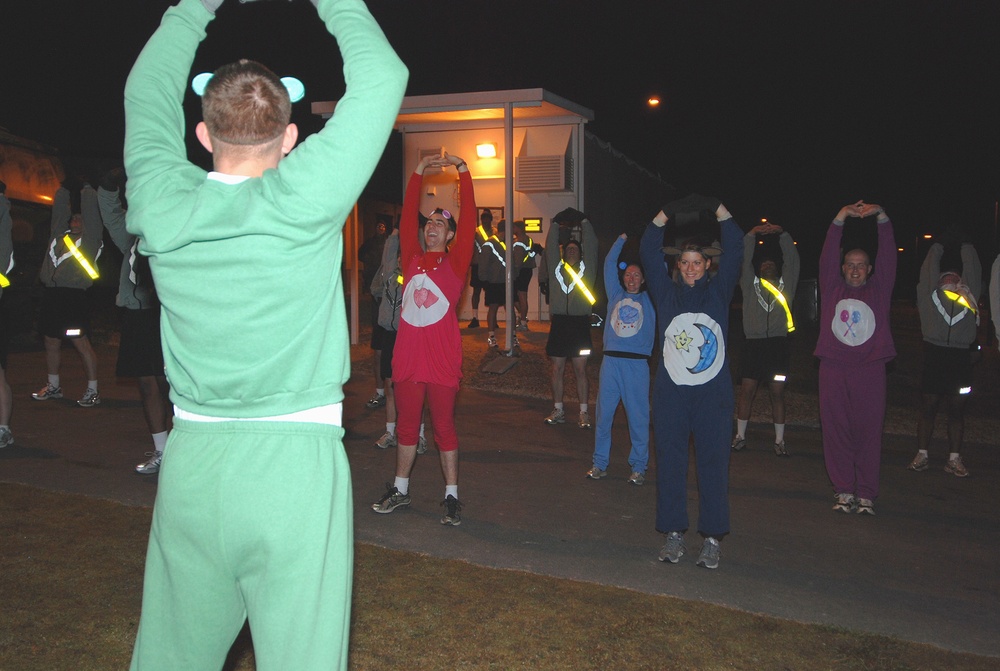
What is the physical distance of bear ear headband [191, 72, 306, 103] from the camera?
1963 millimetres

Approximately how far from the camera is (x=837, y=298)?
7.06 meters

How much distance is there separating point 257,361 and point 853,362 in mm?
6228

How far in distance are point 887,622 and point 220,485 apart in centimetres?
432

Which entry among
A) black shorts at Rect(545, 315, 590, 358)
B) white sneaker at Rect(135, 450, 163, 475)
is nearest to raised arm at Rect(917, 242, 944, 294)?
black shorts at Rect(545, 315, 590, 358)

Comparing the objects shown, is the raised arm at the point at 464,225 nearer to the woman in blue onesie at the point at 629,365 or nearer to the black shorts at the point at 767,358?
the woman in blue onesie at the point at 629,365

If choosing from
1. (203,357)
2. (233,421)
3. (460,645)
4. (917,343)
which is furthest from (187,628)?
(917,343)

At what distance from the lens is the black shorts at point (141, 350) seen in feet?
23.4

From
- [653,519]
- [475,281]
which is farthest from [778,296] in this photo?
[475,281]

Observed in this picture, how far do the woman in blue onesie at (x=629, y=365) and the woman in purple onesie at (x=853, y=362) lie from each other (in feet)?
5.23

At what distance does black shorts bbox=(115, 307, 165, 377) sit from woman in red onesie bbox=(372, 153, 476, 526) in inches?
96.5

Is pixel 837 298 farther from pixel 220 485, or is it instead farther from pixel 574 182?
pixel 574 182

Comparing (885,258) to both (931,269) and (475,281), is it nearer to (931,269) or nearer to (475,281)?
(931,269)

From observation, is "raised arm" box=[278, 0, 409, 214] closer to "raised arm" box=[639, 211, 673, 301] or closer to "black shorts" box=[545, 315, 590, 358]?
"raised arm" box=[639, 211, 673, 301]

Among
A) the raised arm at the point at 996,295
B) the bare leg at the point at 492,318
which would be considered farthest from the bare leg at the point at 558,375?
the bare leg at the point at 492,318
